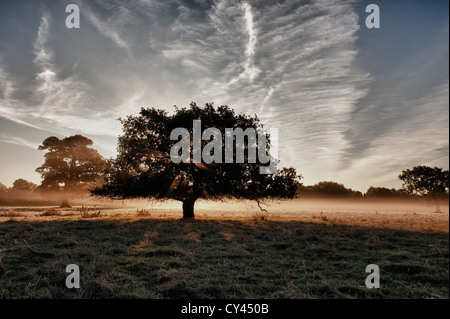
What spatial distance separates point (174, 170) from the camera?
19.8m

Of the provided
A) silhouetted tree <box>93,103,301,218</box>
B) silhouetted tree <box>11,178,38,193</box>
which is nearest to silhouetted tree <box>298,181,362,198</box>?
silhouetted tree <box>93,103,301,218</box>

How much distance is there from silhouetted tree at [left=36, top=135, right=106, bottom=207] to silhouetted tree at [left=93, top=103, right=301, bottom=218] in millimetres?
26693

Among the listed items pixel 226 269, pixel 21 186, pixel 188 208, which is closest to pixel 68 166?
pixel 188 208

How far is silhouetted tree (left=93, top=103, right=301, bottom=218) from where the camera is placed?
1983 centimetres

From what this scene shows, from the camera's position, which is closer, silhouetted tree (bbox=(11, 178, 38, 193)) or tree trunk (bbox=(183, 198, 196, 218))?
tree trunk (bbox=(183, 198, 196, 218))

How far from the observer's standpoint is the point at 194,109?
20.8 metres

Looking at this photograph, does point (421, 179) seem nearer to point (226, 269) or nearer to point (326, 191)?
point (226, 269)

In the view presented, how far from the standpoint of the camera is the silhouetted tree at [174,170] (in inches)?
781

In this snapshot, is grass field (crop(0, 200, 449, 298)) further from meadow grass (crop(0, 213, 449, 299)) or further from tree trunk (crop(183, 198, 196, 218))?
tree trunk (crop(183, 198, 196, 218))

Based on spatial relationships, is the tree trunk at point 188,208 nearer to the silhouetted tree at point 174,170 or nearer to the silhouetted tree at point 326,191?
the silhouetted tree at point 174,170

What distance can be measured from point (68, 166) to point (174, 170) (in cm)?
3369

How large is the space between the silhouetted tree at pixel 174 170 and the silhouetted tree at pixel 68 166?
26.7 m

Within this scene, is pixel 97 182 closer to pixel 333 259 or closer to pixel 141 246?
pixel 141 246
